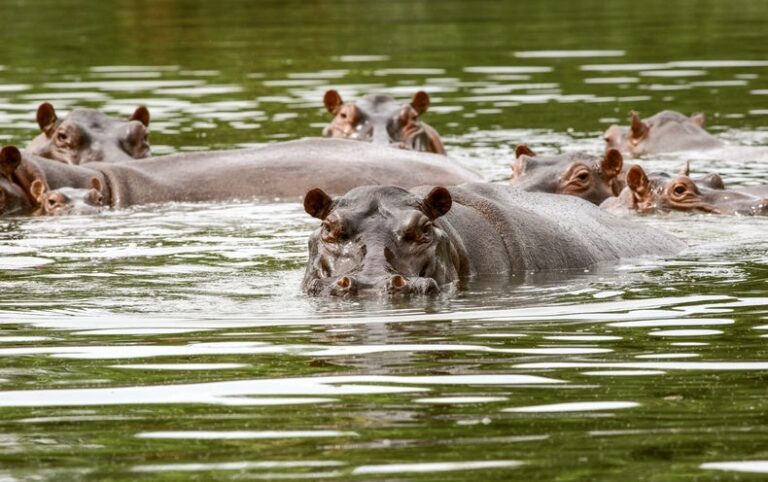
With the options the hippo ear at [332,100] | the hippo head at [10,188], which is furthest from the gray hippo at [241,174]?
the hippo ear at [332,100]

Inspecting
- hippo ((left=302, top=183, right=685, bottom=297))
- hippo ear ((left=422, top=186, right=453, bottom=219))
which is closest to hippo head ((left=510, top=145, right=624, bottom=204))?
hippo ((left=302, top=183, right=685, bottom=297))

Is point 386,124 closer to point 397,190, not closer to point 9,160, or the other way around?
point 9,160

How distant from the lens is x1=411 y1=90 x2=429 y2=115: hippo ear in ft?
59.5

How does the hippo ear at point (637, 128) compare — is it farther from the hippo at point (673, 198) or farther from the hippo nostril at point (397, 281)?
the hippo nostril at point (397, 281)

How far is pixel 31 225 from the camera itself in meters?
14.0

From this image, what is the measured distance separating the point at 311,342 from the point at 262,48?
807 inches

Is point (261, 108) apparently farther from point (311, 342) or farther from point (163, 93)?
point (311, 342)

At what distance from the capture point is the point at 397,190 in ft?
32.0

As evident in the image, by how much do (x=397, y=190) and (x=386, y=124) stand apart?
819 cm

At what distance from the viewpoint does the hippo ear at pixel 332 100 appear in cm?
1838

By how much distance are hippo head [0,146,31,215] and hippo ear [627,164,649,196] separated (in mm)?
4978

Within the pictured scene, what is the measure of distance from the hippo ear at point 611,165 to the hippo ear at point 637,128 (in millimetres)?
3990

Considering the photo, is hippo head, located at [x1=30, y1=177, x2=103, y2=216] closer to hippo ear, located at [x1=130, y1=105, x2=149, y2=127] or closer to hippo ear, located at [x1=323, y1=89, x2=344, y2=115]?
hippo ear, located at [x1=130, y1=105, x2=149, y2=127]

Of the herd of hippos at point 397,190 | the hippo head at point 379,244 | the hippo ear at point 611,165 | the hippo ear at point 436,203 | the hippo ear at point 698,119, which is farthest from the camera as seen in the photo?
the hippo ear at point 698,119
